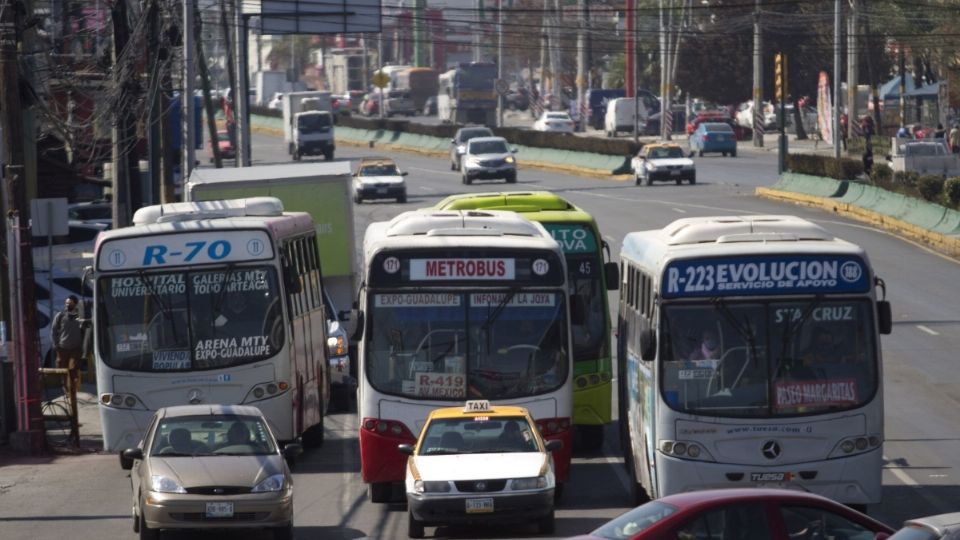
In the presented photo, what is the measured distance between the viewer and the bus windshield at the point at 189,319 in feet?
66.3

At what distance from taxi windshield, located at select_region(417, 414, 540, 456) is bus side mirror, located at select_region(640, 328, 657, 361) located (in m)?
1.88

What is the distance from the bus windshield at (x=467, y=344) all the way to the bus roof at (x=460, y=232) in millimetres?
543

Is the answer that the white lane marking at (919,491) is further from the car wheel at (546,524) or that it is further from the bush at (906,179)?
the bush at (906,179)

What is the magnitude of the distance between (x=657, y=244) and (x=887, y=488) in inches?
164

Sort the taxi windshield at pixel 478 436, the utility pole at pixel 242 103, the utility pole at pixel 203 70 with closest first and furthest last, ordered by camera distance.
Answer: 1. the taxi windshield at pixel 478 436
2. the utility pole at pixel 203 70
3. the utility pole at pixel 242 103

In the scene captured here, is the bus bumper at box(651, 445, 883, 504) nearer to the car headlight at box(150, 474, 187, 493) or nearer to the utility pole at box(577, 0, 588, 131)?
the car headlight at box(150, 474, 187, 493)

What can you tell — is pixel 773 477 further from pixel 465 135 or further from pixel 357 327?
pixel 465 135

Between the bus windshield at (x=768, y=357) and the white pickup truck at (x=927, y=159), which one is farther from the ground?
the bus windshield at (x=768, y=357)

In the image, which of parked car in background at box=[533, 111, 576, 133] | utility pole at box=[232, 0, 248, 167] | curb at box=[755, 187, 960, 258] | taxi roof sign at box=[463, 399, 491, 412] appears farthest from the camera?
parked car in background at box=[533, 111, 576, 133]

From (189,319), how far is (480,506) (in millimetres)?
6102

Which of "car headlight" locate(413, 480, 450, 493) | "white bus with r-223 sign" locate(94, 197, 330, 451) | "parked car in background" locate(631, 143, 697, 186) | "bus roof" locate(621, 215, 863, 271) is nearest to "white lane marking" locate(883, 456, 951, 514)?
"bus roof" locate(621, 215, 863, 271)

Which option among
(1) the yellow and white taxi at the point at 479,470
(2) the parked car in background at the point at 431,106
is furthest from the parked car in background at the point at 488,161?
(2) the parked car in background at the point at 431,106

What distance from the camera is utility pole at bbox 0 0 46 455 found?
74.0ft

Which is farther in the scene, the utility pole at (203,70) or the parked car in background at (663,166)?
the parked car in background at (663,166)
